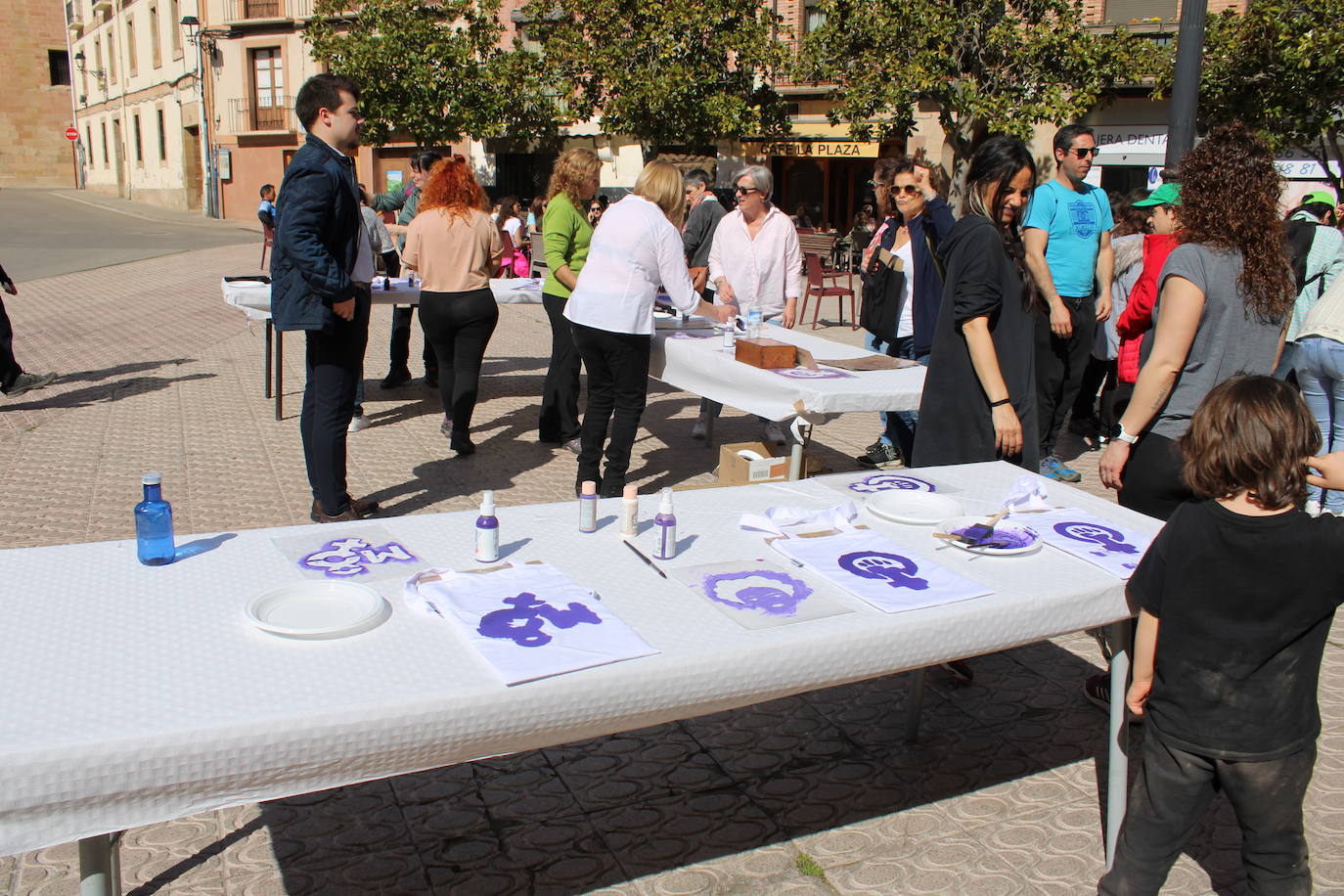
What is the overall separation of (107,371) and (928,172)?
7.21m

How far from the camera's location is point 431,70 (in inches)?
956

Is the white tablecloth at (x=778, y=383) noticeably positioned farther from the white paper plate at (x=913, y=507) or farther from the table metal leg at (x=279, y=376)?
the table metal leg at (x=279, y=376)

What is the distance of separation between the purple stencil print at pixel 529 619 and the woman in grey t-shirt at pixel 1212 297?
68.4 inches

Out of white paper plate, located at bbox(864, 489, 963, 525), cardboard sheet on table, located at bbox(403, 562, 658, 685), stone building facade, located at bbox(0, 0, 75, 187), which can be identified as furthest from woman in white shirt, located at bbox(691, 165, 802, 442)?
stone building facade, located at bbox(0, 0, 75, 187)

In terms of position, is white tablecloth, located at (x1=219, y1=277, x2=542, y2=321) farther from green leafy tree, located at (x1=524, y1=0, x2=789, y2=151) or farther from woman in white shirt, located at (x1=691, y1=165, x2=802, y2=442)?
green leafy tree, located at (x1=524, y1=0, x2=789, y2=151)

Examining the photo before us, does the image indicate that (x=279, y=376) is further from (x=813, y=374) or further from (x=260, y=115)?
(x=260, y=115)

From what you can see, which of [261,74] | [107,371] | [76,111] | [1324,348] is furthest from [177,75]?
[1324,348]

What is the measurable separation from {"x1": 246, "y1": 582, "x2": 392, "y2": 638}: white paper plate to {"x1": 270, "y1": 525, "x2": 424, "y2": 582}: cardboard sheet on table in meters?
0.11

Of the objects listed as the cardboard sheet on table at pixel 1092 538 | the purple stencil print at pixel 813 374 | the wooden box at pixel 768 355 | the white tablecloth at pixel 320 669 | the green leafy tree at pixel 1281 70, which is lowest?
the white tablecloth at pixel 320 669

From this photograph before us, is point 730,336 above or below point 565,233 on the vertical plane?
below

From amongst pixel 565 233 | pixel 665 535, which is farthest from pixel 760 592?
pixel 565 233

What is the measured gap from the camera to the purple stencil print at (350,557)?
87.2 inches

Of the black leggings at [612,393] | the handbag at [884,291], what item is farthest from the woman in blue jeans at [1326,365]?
the black leggings at [612,393]

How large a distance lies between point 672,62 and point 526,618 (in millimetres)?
20873
